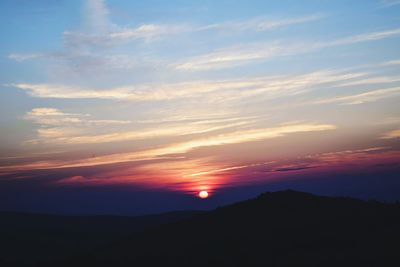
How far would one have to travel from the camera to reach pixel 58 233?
70.7 meters

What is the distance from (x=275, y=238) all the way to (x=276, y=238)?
0.07 meters

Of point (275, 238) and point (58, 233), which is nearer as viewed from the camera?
point (275, 238)

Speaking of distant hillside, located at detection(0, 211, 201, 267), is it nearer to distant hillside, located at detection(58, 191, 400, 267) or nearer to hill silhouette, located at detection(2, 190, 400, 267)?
hill silhouette, located at detection(2, 190, 400, 267)

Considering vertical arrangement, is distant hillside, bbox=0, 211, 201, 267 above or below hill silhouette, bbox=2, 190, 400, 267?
below

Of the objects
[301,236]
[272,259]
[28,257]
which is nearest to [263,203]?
[301,236]

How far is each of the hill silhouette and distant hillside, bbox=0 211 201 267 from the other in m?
7.40

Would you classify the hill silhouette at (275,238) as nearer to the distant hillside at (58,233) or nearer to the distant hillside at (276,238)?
the distant hillside at (276,238)

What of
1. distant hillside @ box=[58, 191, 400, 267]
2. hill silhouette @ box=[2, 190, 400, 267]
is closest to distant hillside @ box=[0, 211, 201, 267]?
hill silhouette @ box=[2, 190, 400, 267]

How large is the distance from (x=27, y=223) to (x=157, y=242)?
70.8m

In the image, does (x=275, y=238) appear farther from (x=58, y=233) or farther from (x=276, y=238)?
(x=58, y=233)

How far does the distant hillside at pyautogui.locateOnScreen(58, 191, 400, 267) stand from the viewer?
76.7 feet

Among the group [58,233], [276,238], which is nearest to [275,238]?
[276,238]

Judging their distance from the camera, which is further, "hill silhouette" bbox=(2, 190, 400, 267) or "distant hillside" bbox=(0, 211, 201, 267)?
"distant hillside" bbox=(0, 211, 201, 267)

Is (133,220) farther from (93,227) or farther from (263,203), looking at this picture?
(263,203)
